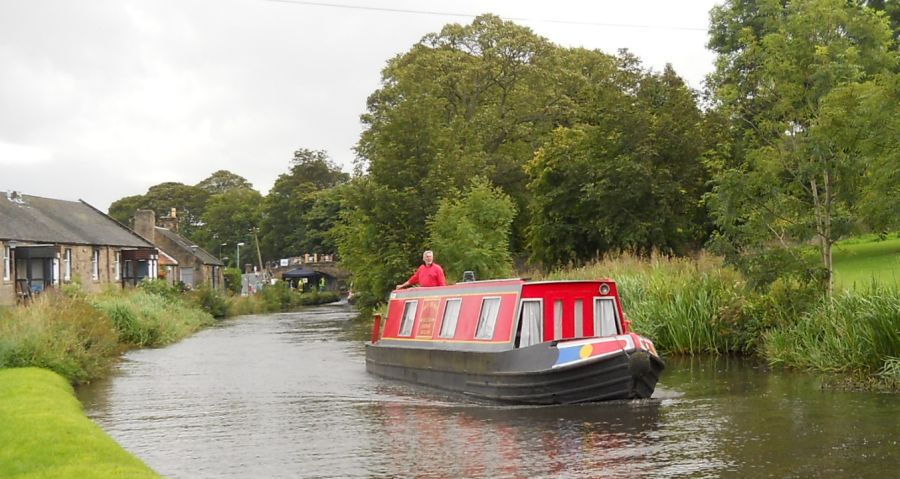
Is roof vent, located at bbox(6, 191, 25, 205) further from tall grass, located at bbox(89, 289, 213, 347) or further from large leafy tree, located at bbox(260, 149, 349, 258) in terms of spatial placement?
large leafy tree, located at bbox(260, 149, 349, 258)

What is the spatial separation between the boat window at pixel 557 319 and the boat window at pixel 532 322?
22cm

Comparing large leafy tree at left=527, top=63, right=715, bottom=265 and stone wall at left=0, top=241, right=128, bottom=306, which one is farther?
stone wall at left=0, top=241, right=128, bottom=306

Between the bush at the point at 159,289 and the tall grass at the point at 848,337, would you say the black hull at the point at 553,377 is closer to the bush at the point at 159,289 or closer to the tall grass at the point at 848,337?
the tall grass at the point at 848,337

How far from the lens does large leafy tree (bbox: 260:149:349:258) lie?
89.2 metres

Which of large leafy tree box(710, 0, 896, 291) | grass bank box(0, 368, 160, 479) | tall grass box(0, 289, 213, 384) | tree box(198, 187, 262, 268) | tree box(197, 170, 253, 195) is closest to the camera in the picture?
grass bank box(0, 368, 160, 479)

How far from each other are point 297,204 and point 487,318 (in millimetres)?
74464

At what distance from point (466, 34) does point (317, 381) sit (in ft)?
105

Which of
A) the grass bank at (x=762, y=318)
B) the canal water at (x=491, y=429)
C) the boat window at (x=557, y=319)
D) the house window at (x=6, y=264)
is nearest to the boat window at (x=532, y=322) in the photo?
the boat window at (x=557, y=319)

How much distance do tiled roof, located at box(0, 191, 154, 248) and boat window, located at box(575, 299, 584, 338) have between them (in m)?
27.9

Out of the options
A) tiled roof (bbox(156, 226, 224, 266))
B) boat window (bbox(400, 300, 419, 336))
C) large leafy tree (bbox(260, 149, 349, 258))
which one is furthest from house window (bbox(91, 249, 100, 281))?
large leafy tree (bbox(260, 149, 349, 258))

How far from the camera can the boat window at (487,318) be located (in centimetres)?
1588

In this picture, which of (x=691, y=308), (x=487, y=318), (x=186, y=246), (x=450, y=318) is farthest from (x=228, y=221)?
(x=487, y=318)

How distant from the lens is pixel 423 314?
18.7 metres

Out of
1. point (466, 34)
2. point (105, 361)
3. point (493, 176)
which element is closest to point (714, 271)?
point (105, 361)
